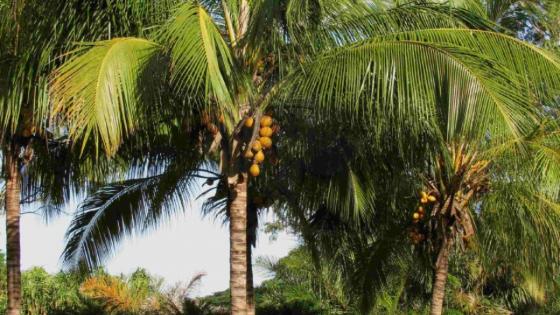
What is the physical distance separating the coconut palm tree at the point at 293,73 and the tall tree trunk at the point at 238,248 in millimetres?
12

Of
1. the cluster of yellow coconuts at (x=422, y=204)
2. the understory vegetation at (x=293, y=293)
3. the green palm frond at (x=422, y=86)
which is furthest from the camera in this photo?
the understory vegetation at (x=293, y=293)

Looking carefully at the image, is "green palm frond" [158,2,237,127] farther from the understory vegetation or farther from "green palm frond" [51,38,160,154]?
the understory vegetation

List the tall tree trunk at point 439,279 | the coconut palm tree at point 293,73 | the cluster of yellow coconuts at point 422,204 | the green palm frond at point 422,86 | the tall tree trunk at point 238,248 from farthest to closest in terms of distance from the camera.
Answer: the tall tree trunk at point 439,279
the cluster of yellow coconuts at point 422,204
the tall tree trunk at point 238,248
the coconut palm tree at point 293,73
the green palm frond at point 422,86

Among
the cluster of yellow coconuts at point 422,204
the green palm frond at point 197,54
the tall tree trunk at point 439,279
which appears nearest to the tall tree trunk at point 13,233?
the green palm frond at point 197,54

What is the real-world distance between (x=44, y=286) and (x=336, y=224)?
782 centimetres

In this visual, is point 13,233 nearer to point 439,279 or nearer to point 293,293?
point 439,279

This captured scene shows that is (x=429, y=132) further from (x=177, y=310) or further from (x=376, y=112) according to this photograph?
(x=177, y=310)

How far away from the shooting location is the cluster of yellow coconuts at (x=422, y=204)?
12852 millimetres

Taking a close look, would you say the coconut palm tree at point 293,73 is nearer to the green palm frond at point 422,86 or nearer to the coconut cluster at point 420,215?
the green palm frond at point 422,86

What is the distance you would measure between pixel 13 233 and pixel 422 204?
5436 mm

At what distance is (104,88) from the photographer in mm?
8070

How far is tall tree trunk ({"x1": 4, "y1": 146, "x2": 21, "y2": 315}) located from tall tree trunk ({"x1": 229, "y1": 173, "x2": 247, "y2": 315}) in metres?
3.10

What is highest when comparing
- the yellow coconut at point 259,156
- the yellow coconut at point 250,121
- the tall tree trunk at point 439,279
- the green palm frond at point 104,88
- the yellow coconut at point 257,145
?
the green palm frond at point 104,88

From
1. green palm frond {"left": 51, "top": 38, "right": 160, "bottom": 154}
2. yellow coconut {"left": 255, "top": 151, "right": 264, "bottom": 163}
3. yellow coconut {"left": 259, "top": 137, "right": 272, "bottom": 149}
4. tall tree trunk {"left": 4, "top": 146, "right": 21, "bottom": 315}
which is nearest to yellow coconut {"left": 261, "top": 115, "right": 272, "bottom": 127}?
yellow coconut {"left": 259, "top": 137, "right": 272, "bottom": 149}
